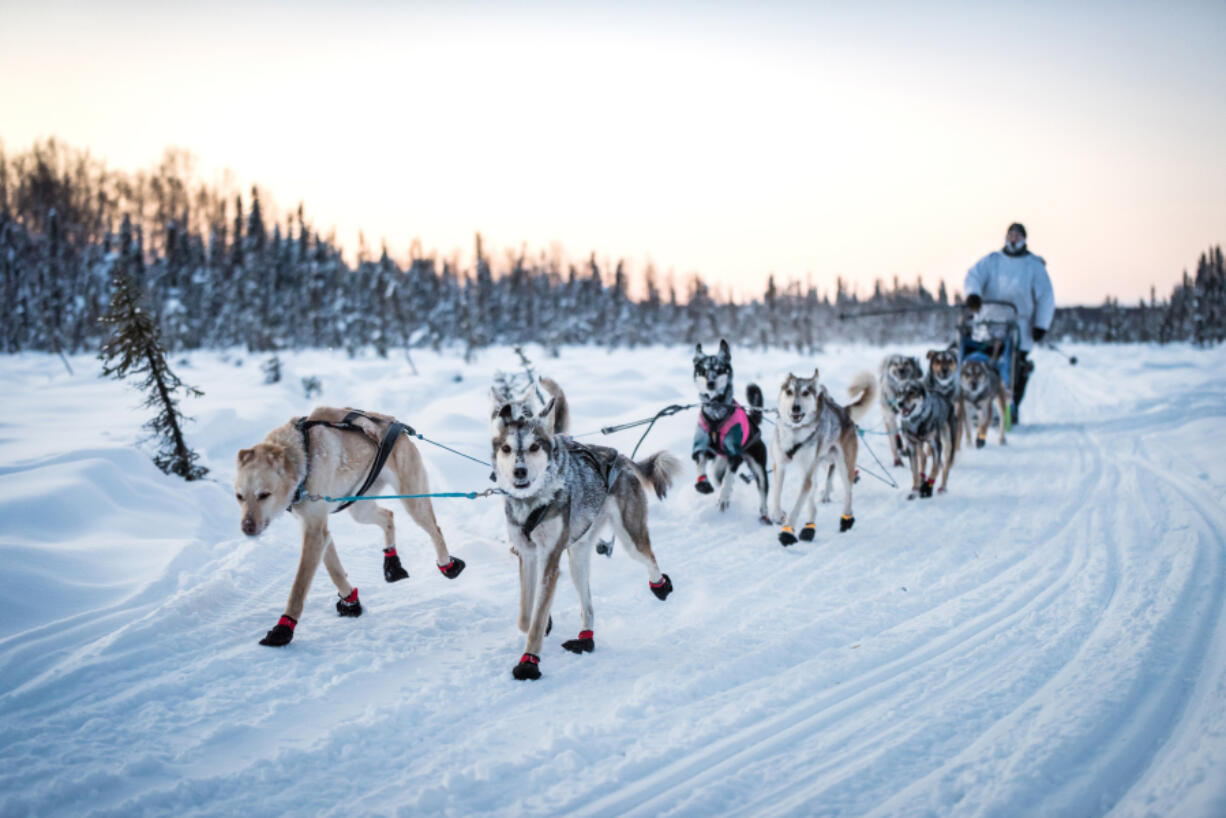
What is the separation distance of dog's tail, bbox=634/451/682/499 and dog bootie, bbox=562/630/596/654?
1.16 metres

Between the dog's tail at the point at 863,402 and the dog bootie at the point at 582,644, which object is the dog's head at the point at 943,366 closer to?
the dog's tail at the point at 863,402

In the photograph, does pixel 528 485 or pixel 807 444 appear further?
pixel 807 444

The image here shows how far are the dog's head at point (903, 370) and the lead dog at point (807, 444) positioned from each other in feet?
8.99

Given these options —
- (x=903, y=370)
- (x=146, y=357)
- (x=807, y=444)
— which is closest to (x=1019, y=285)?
(x=903, y=370)

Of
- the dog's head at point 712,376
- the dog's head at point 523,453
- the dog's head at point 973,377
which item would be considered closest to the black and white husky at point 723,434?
the dog's head at point 712,376

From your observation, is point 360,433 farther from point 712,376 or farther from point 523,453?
point 712,376

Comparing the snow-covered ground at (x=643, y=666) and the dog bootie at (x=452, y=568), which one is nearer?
the snow-covered ground at (x=643, y=666)

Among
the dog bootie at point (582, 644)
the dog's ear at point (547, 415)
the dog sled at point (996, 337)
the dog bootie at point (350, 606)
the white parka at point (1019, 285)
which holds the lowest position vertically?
the dog bootie at point (582, 644)

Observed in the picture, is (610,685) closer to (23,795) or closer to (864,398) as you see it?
(23,795)

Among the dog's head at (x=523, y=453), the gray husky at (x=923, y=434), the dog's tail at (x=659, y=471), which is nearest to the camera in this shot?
Result: the dog's head at (x=523, y=453)

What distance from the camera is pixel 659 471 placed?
4523 millimetres

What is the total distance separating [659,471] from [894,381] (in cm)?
527

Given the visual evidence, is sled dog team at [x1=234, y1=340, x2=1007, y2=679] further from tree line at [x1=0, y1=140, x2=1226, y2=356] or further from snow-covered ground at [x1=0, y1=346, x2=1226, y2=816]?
tree line at [x1=0, y1=140, x2=1226, y2=356]

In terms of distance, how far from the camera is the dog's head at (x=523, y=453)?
343 centimetres
